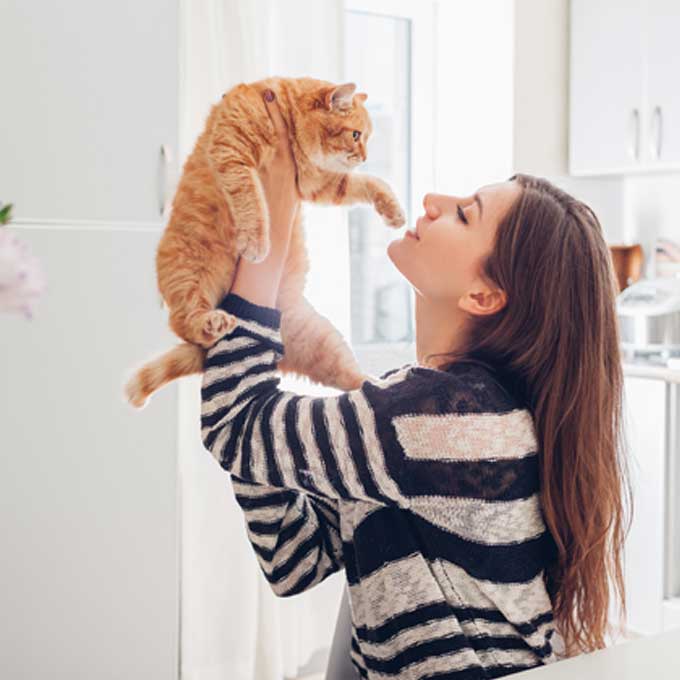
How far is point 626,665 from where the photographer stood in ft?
2.76

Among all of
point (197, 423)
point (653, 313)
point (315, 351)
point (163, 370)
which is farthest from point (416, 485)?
point (653, 313)

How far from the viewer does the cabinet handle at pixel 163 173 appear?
2002 millimetres

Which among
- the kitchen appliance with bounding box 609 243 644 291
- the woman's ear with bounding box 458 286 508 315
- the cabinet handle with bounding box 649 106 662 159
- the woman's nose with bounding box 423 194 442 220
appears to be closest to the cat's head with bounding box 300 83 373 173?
the woman's nose with bounding box 423 194 442 220

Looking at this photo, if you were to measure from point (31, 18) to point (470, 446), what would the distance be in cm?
133

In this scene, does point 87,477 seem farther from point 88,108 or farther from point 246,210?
point 246,210

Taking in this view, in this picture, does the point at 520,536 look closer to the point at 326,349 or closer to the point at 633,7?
the point at 326,349

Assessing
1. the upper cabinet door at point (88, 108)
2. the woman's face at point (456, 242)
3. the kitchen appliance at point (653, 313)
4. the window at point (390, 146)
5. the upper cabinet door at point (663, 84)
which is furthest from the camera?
the window at point (390, 146)

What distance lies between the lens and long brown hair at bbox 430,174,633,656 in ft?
3.84

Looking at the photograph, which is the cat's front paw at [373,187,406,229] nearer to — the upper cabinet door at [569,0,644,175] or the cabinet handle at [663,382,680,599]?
the cabinet handle at [663,382,680,599]

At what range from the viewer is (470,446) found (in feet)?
3.63

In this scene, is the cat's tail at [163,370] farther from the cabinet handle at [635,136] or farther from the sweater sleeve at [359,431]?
the cabinet handle at [635,136]

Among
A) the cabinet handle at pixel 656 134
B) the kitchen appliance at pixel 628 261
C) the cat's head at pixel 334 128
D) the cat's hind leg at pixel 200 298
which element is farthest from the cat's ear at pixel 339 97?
the kitchen appliance at pixel 628 261

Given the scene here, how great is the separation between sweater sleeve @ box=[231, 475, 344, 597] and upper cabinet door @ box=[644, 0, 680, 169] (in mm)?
2058

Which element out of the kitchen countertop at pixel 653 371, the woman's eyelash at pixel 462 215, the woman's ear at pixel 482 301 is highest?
the woman's eyelash at pixel 462 215
